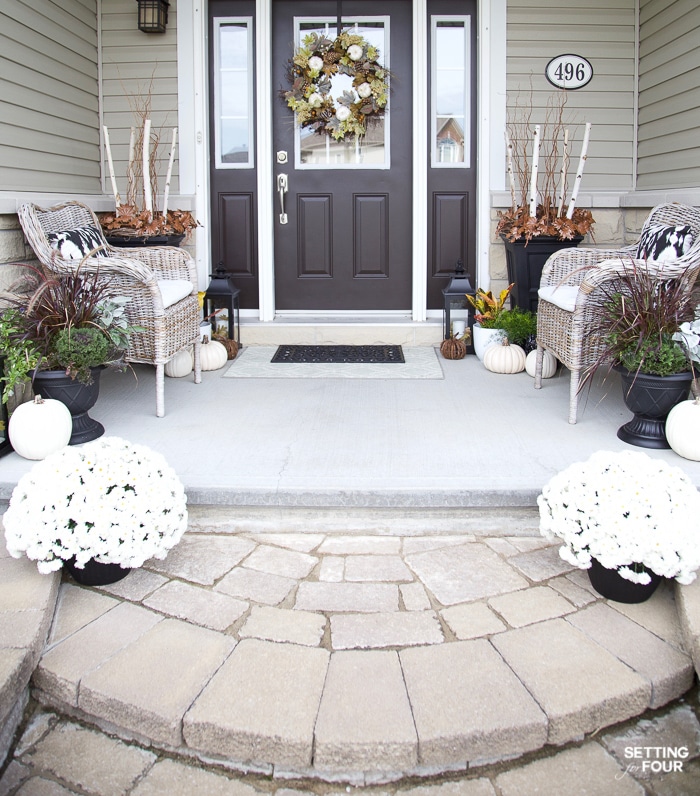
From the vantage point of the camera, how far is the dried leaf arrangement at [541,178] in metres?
4.23

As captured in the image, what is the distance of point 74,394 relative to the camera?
2.84 meters

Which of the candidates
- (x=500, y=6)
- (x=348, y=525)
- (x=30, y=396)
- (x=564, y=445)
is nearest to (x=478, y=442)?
(x=564, y=445)

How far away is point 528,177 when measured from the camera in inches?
183

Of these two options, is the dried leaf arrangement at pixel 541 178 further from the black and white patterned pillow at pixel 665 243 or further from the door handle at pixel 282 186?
the door handle at pixel 282 186

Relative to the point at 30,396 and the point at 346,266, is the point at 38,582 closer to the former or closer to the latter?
the point at 30,396

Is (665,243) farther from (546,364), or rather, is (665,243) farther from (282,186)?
(282,186)

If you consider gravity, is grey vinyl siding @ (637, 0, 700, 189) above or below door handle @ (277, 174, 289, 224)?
above

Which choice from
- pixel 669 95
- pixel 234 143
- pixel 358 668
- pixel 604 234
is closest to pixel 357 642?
pixel 358 668

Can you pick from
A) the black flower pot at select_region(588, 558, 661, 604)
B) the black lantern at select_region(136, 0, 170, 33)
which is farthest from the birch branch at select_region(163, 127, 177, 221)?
the black flower pot at select_region(588, 558, 661, 604)

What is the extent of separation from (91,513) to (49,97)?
9.48ft

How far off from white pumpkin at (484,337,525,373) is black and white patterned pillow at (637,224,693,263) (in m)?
0.80

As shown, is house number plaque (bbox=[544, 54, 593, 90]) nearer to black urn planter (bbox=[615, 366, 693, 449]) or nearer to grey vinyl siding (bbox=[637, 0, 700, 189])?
grey vinyl siding (bbox=[637, 0, 700, 189])

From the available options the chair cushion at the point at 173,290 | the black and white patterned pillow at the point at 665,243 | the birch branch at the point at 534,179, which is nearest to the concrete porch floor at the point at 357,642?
the chair cushion at the point at 173,290

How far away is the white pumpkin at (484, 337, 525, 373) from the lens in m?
4.05
